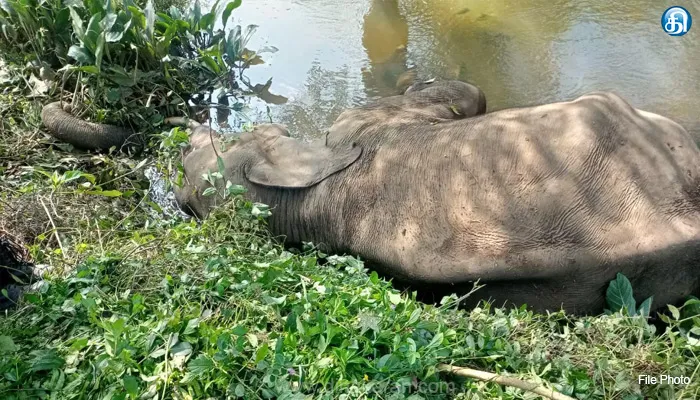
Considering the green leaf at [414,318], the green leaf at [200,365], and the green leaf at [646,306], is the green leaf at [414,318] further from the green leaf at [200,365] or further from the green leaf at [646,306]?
the green leaf at [646,306]

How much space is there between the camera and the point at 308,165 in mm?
3951

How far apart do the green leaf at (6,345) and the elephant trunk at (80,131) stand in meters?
2.43

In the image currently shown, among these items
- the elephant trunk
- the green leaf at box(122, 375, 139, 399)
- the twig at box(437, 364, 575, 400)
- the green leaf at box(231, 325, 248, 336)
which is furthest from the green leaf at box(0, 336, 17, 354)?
the elephant trunk

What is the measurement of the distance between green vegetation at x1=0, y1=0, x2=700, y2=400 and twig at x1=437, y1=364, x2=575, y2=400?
3cm

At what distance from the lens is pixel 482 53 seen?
5.40m

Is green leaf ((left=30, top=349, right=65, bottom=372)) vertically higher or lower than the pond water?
lower

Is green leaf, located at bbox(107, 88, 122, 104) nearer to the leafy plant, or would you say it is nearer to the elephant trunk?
the elephant trunk

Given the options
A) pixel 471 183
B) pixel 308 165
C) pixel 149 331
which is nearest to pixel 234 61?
pixel 308 165

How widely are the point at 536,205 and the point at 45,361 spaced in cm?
215

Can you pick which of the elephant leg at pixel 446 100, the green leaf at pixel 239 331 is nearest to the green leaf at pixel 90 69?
the elephant leg at pixel 446 100

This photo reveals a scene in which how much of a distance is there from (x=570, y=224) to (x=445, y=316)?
2.29 ft

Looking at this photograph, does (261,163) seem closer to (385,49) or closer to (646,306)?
(385,49)

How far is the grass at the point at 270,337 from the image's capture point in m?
2.37

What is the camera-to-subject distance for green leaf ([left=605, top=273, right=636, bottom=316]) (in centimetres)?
285
